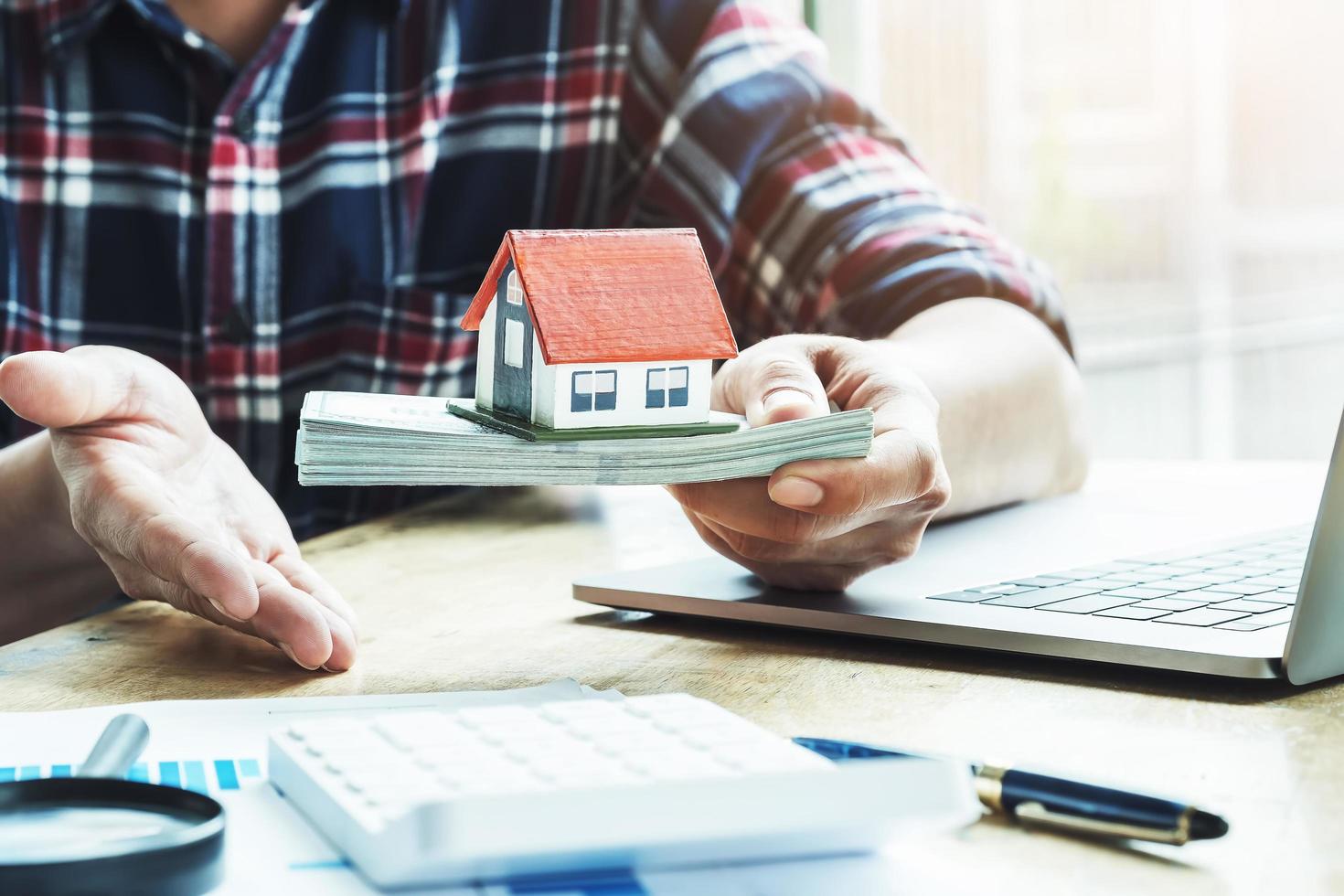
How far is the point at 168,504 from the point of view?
0.59 m

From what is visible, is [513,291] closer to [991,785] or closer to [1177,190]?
[991,785]

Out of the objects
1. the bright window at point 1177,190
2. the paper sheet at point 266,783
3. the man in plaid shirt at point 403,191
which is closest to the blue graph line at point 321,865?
the paper sheet at point 266,783

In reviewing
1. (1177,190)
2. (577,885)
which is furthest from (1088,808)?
(1177,190)

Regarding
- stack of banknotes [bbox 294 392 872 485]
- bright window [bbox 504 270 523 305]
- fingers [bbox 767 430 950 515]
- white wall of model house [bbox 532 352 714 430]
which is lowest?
fingers [bbox 767 430 950 515]

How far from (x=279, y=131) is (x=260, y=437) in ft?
0.86

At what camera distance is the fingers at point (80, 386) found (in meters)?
0.58

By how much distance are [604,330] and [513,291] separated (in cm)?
5

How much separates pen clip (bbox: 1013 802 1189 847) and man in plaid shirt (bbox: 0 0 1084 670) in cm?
55

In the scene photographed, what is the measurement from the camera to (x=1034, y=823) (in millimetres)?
371

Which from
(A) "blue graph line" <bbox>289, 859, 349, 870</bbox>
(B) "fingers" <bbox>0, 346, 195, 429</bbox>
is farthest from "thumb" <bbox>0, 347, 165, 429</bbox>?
(A) "blue graph line" <bbox>289, 859, 349, 870</bbox>

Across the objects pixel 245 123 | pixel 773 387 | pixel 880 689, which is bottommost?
pixel 880 689

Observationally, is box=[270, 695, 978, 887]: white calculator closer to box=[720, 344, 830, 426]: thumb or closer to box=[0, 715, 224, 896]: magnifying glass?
box=[0, 715, 224, 896]: magnifying glass

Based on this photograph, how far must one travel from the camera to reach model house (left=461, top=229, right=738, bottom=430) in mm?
510

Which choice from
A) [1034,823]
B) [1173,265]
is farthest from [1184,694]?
[1173,265]
